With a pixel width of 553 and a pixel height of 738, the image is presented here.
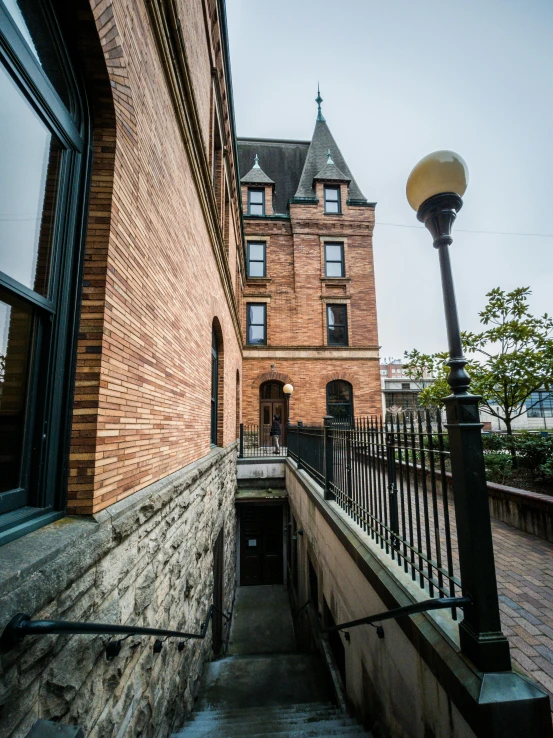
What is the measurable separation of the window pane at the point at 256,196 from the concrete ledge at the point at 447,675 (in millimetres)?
18780

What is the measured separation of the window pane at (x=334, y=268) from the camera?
1827 cm

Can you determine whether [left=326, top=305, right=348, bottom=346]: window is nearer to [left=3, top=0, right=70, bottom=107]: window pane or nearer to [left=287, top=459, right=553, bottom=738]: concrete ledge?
[left=287, top=459, right=553, bottom=738]: concrete ledge

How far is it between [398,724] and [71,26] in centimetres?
562

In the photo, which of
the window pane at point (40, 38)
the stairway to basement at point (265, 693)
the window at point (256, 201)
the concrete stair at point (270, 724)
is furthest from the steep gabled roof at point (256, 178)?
the concrete stair at point (270, 724)

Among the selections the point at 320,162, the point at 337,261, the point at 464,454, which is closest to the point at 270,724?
the point at 464,454

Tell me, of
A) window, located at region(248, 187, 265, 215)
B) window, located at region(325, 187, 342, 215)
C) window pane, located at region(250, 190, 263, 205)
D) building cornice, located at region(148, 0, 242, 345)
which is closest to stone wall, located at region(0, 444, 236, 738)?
building cornice, located at region(148, 0, 242, 345)

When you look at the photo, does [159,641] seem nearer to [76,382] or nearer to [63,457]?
[63,457]

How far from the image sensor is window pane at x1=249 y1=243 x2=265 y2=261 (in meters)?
18.3

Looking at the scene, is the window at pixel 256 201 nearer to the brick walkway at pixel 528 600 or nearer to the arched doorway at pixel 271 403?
the arched doorway at pixel 271 403

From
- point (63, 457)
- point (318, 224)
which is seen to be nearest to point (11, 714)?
point (63, 457)

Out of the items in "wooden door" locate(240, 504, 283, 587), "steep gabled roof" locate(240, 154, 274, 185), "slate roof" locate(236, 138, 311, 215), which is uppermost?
"slate roof" locate(236, 138, 311, 215)

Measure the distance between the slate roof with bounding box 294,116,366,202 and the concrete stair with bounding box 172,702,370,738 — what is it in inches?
791

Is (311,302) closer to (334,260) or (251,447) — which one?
(334,260)

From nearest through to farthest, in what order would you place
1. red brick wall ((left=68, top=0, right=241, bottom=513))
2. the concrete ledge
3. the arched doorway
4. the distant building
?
1. the concrete ledge
2. red brick wall ((left=68, top=0, right=241, bottom=513))
3. the arched doorway
4. the distant building
